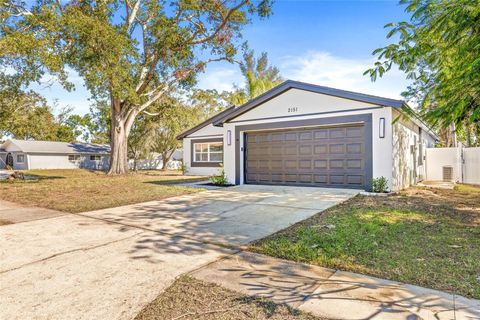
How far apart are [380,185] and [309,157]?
8.63 feet

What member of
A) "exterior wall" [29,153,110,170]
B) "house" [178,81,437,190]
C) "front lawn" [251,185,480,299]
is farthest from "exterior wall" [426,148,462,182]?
"exterior wall" [29,153,110,170]

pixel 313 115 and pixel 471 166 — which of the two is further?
pixel 471 166

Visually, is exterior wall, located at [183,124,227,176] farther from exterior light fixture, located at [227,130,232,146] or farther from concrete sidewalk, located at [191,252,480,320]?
concrete sidewalk, located at [191,252,480,320]

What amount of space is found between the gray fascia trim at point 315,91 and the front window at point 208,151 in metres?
5.57

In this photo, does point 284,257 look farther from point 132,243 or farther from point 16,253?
point 16,253

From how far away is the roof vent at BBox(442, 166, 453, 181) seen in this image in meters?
14.2

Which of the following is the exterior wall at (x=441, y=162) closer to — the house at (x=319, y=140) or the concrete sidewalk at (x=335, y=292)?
the house at (x=319, y=140)

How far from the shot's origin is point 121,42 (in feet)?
45.3

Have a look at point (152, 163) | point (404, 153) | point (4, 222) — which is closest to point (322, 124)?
point (404, 153)

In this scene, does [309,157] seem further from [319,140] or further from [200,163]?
[200,163]

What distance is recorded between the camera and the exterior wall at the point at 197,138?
18.7 m

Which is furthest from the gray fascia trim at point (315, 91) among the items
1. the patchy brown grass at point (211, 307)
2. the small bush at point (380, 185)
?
the patchy brown grass at point (211, 307)

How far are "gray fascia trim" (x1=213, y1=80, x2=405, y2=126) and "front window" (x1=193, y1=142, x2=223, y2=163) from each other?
5569 mm

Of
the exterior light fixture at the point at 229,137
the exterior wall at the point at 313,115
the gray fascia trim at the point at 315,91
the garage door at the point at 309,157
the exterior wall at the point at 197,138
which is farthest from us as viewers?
the exterior wall at the point at 197,138
